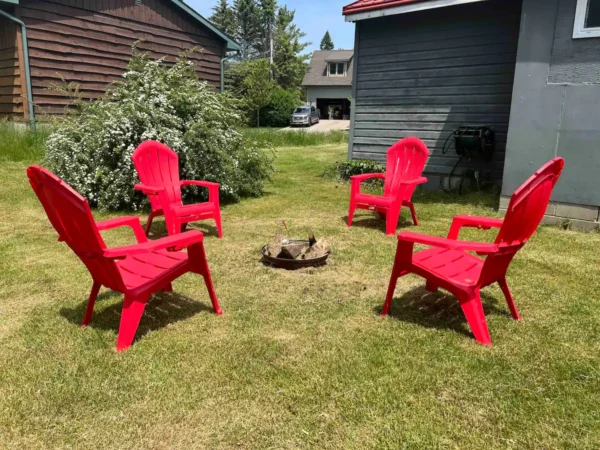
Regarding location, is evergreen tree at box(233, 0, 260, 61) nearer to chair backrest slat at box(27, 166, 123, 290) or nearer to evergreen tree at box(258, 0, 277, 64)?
evergreen tree at box(258, 0, 277, 64)

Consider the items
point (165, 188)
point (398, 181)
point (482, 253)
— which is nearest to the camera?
point (482, 253)

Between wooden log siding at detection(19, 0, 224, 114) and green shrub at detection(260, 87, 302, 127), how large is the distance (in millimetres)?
18338

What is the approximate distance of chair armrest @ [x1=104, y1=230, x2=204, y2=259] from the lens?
227cm

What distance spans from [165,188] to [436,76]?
4863mm

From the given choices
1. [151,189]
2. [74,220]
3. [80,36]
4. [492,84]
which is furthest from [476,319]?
[80,36]

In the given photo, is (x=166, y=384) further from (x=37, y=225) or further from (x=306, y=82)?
(x=306, y=82)

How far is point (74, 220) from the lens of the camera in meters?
2.21

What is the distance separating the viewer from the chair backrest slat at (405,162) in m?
5.08

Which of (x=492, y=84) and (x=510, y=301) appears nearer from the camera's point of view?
(x=510, y=301)

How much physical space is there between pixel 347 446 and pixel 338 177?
7030 millimetres

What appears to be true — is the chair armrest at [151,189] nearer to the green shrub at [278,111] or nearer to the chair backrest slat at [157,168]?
the chair backrest slat at [157,168]

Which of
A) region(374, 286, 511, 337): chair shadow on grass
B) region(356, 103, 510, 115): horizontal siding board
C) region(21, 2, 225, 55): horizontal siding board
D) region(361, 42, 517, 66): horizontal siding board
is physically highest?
region(21, 2, 225, 55): horizontal siding board

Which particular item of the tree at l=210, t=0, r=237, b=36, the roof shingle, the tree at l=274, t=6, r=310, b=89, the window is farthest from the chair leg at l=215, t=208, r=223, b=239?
the tree at l=210, t=0, r=237, b=36

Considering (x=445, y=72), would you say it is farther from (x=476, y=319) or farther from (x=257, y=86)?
(x=257, y=86)
